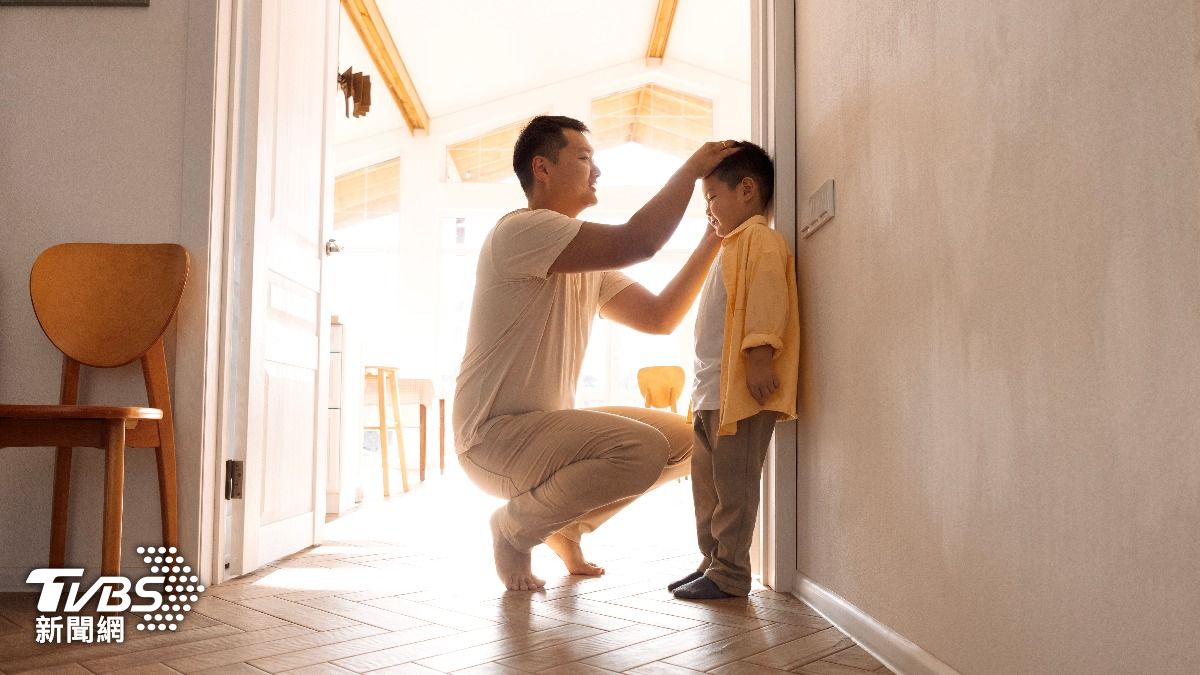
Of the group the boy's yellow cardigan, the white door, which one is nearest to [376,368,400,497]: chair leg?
the white door

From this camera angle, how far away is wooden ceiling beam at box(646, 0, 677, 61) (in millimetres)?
7754

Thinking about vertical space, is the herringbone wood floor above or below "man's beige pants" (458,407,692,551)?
below

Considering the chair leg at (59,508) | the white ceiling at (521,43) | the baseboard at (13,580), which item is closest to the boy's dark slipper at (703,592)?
the chair leg at (59,508)

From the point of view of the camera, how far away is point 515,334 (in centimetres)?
231

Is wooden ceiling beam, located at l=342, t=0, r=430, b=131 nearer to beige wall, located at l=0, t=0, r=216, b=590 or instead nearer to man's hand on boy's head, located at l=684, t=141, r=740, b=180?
beige wall, located at l=0, t=0, r=216, b=590

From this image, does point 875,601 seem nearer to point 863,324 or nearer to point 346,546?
point 863,324

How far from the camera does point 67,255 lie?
2291 mm

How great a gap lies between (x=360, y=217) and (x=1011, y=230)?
838cm

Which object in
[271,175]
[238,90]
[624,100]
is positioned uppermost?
[624,100]

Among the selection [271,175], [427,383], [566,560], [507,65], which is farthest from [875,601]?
[507,65]

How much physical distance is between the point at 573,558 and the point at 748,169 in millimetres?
1098

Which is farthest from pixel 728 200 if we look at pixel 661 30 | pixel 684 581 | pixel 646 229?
pixel 661 30

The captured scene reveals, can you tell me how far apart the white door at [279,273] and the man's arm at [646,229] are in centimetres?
95

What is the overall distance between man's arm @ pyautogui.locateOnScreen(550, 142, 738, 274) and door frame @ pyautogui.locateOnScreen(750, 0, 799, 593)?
201mm
